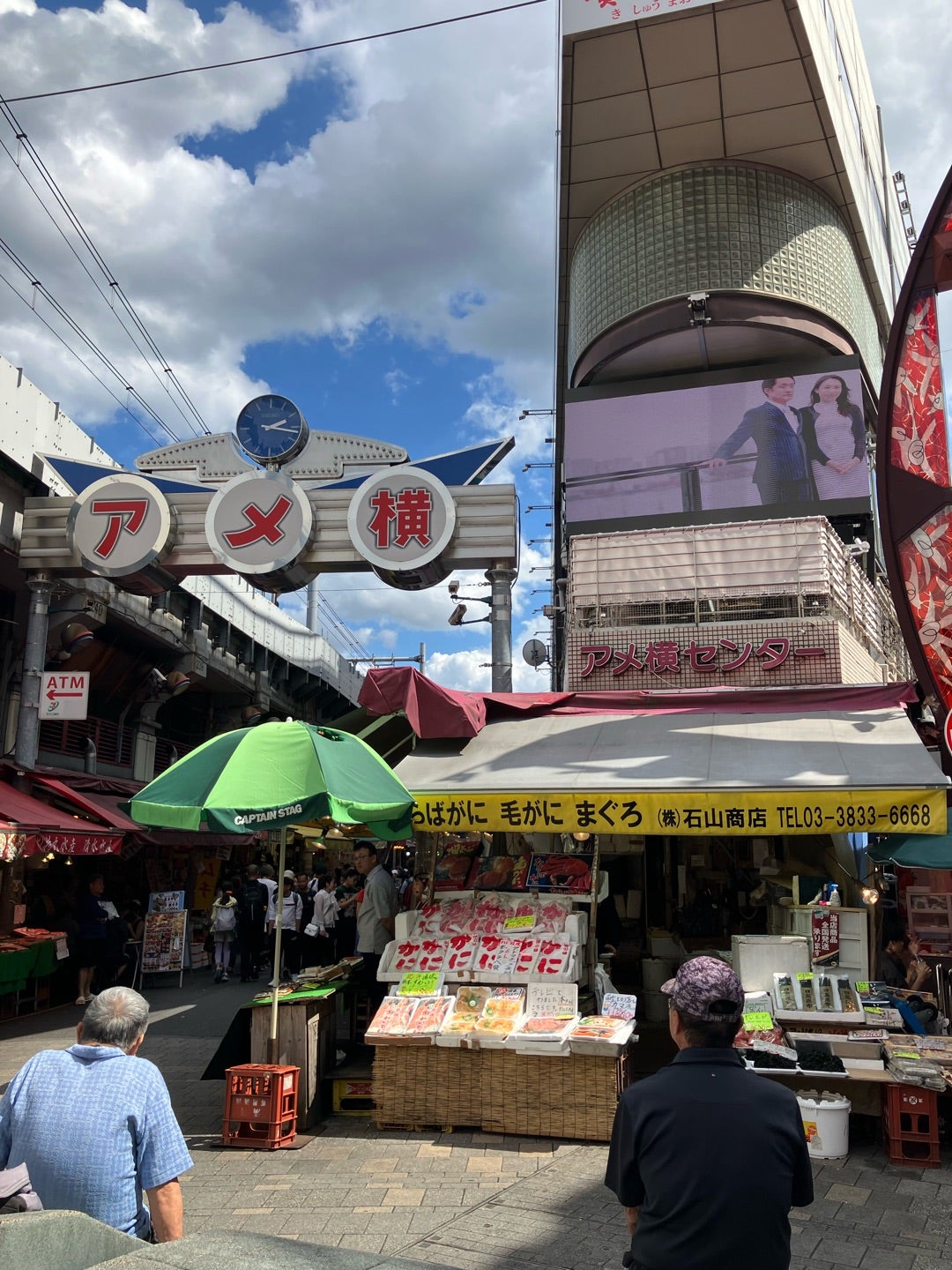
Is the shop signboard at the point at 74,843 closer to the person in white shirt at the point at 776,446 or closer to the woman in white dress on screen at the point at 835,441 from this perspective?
the person in white shirt at the point at 776,446

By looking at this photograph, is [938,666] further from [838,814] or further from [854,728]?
[838,814]

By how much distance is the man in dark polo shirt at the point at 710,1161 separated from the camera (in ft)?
8.11

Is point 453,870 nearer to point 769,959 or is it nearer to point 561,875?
point 561,875

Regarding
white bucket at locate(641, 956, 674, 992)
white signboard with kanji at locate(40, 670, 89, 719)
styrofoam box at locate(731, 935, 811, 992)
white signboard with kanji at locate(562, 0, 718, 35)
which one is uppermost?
white signboard with kanji at locate(562, 0, 718, 35)

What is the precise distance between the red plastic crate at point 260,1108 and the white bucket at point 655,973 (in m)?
5.44

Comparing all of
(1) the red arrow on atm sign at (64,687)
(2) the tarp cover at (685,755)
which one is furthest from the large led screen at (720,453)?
(1) the red arrow on atm sign at (64,687)

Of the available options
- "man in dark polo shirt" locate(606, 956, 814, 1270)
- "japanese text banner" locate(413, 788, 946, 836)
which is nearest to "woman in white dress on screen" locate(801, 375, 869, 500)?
"japanese text banner" locate(413, 788, 946, 836)

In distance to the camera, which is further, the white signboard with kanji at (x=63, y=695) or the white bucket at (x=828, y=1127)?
the white signboard with kanji at (x=63, y=695)

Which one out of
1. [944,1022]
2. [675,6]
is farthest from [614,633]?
[675,6]

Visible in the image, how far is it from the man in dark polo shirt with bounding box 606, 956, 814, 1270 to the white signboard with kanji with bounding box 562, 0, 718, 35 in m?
17.3

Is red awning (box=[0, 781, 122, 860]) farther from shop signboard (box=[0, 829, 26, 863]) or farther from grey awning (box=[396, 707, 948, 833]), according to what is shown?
grey awning (box=[396, 707, 948, 833])

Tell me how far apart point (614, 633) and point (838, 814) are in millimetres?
5129

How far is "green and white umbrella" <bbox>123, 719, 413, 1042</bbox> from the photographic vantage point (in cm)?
681

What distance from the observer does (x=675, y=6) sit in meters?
15.5
